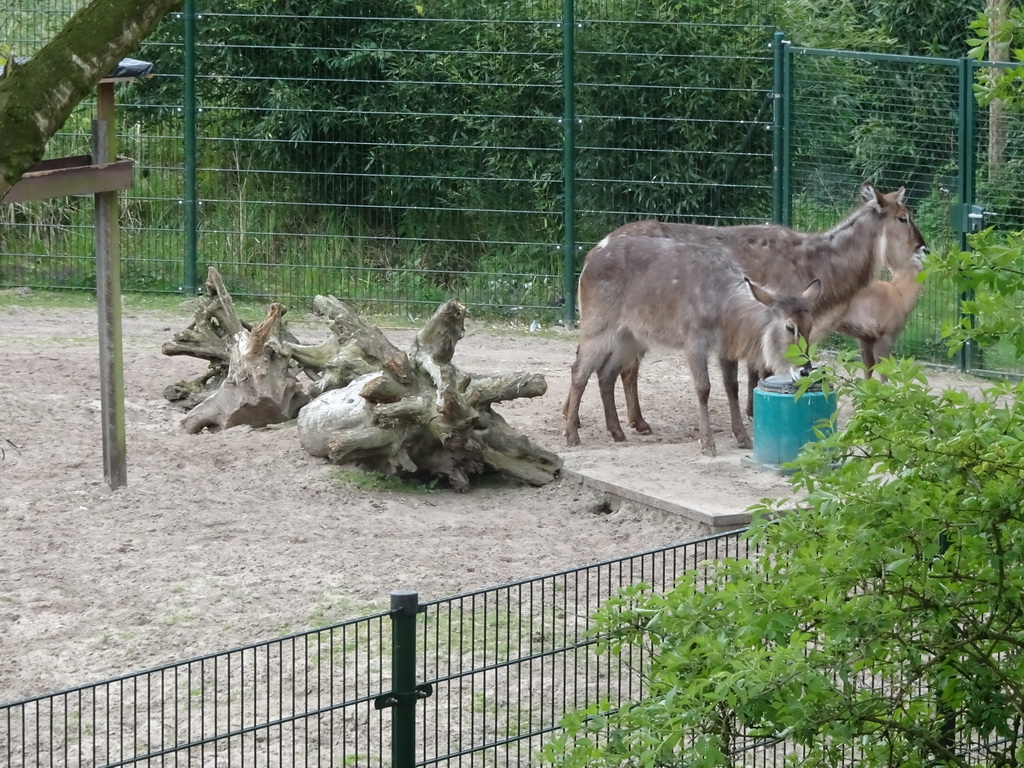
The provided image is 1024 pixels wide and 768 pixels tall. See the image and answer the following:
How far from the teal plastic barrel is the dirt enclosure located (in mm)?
240

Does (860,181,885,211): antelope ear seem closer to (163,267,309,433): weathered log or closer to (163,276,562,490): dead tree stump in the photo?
(163,276,562,490): dead tree stump

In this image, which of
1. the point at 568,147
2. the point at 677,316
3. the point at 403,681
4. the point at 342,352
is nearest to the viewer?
the point at 403,681

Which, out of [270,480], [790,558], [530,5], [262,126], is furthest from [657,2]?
[790,558]

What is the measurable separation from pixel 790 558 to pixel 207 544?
4.07 m

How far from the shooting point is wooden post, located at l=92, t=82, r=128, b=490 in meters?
7.46

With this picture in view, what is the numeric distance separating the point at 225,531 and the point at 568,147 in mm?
6223

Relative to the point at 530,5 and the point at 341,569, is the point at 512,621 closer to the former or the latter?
the point at 341,569

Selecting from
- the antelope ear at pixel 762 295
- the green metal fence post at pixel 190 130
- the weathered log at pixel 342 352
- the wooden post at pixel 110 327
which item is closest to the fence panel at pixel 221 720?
the wooden post at pixel 110 327

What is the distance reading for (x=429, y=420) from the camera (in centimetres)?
776

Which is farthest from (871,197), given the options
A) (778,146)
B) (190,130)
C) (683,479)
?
(190,130)

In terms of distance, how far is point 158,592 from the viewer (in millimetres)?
6371

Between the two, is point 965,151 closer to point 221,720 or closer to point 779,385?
point 779,385

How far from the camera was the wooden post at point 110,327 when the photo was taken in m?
7.46

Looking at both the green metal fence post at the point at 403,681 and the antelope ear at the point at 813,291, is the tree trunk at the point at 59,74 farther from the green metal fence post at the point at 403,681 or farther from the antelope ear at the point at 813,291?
the antelope ear at the point at 813,291
